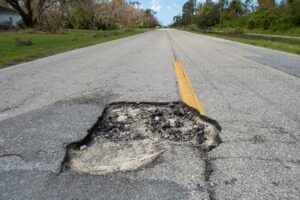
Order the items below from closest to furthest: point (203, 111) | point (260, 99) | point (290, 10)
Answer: point (203, 111) → point (260, 99) → point (290, 10)

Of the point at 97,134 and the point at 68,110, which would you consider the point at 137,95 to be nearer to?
the point at 68,110

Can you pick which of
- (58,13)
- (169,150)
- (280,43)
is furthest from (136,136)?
(58,13)

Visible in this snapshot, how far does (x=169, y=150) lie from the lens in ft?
8.93

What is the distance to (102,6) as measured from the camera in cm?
6266

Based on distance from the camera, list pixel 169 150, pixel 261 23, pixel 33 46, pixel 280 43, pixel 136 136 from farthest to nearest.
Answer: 1. pixel 261 23
2. pixel 280 43
3. pixel 33 46
4. pixel 136 136
5. pixel 169 150

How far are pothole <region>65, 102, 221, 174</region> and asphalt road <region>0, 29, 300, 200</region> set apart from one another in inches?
4.3

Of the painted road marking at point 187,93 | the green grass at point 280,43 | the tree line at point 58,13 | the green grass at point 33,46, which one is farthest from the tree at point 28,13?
the painted road marking at point 187,93

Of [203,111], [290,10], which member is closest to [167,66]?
[203,111]

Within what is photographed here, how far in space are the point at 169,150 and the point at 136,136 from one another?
18.8 inches

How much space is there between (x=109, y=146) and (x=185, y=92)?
2400 mm

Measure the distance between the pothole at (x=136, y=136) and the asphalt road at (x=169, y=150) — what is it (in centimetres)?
11

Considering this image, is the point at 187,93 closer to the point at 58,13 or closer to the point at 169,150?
the point at 169,150

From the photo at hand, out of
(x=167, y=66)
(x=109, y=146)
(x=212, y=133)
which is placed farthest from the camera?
(x=167, y=66)

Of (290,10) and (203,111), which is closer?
(203,111)
